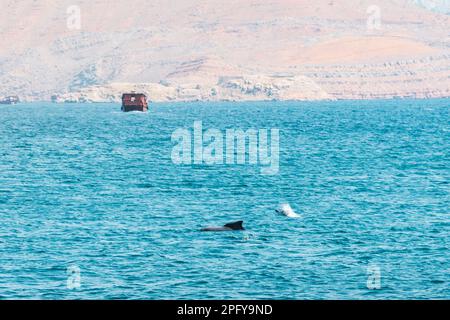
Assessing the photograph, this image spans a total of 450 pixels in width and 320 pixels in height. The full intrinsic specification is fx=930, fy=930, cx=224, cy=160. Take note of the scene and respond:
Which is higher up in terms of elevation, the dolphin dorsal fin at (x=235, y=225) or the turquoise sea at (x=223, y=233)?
the dolphin dorsal fin at (x=235, y=225)

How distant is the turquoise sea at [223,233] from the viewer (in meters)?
42.2

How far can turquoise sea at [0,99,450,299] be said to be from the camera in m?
42.2

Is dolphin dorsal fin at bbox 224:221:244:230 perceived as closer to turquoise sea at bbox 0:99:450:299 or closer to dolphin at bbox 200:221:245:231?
dolphin at bbox 200:221:245:231

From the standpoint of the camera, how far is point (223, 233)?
5797 cm

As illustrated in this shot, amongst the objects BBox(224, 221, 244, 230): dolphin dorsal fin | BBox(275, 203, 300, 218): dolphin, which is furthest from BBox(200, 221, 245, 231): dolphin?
BBox(275, 203, 300, 218): dolphin

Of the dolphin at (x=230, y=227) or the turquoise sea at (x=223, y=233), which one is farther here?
the dolphin at (x=230, y=227)

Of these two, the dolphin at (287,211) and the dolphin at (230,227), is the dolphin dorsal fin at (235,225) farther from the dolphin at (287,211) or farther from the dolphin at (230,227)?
the dolphin at (287,211)

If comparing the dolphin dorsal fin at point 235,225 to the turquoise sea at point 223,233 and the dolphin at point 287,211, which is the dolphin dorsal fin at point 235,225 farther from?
the dolphin at point 287,211

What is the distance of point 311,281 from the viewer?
4278 centimetres

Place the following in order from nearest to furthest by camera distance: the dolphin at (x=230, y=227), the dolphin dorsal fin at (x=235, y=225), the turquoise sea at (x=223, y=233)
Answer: the turquoise sea at (x=223, y=233) < the dolphin at (x=230, y=227) < the dolphin dorsal fin at (x=235, y=225)

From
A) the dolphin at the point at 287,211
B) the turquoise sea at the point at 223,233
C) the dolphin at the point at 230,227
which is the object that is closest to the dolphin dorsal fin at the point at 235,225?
the dolphin at the point at 230,227

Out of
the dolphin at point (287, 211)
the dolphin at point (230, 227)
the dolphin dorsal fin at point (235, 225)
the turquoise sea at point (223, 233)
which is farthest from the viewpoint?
the dolphin at point (287, 211)

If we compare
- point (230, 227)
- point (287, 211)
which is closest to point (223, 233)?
point (230, 227)

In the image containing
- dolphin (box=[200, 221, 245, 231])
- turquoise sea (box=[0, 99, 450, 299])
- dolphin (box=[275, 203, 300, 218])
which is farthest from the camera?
dolphin (box=[275, 203, 300, 218])
